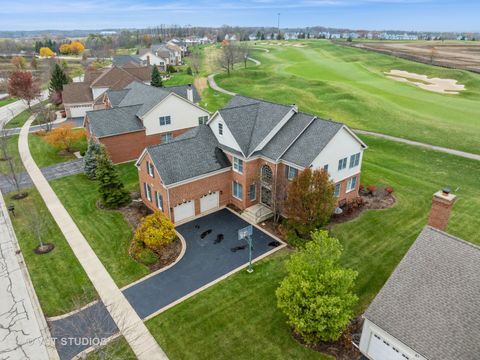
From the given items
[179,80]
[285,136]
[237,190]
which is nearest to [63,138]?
[237,190]

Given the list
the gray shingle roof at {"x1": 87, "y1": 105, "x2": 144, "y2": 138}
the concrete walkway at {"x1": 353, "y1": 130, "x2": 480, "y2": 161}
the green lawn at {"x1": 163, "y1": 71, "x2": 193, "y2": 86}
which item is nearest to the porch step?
the gray shingle roof at {"x1": 87, "y1": 105, "x2": 144, "y2": 138}

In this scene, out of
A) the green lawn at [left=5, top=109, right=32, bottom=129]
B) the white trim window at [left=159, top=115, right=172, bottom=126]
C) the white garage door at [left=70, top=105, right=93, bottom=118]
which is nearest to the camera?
the white trim window at [left=159, top=115, right=172, bottom=126]

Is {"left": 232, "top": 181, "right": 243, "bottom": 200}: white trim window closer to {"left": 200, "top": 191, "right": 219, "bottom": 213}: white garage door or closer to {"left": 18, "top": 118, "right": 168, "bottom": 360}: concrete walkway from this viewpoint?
{"left": 200, "top": 191, "right": 219, "bottom": 213}: white garage door

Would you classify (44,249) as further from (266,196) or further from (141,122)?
(141,122)

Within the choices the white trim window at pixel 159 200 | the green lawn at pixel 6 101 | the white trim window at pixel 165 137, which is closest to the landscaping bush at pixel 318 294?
the white trim window at pixel 159 200

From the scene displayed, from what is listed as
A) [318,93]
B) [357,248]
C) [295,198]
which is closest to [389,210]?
[357,248]

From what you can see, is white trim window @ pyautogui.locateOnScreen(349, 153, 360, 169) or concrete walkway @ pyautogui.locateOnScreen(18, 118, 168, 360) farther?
white trim window @ pyautogui.locateOnScreen(349, 153, 360, 169)
